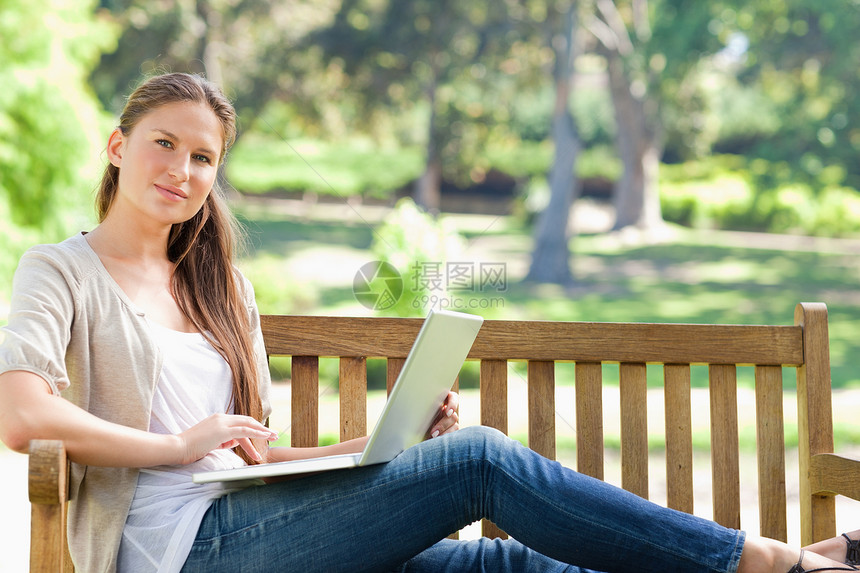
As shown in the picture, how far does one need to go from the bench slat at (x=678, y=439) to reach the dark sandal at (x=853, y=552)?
379mm

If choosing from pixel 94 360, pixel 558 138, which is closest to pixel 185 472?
pixel 94 360

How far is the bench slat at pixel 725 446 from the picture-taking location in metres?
1.83

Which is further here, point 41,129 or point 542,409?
point 41,129

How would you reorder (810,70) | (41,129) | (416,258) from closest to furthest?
(416,258) < (41,129) < (810,70)

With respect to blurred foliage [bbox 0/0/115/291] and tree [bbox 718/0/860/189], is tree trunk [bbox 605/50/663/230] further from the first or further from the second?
blurred foliage [bbox 0/0/115/291]

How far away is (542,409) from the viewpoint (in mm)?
1838

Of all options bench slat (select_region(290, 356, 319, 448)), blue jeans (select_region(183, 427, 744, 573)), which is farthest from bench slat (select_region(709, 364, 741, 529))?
bench slat (select_region(290, 356, 319, 448))

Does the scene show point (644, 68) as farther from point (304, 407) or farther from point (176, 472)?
point (176, 472)

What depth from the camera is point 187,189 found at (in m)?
1.50

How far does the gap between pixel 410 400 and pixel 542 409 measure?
1.85 ft

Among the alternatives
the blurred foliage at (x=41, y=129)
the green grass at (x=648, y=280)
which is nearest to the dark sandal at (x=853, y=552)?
the blurred foliage at (x=41, y=129)

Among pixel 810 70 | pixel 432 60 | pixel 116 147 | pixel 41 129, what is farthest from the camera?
pixel 810 70

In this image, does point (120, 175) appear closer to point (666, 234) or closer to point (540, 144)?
point (540, 144)

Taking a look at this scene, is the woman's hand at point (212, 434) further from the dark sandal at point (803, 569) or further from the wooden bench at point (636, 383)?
the dark sandal at point (803, 569)
